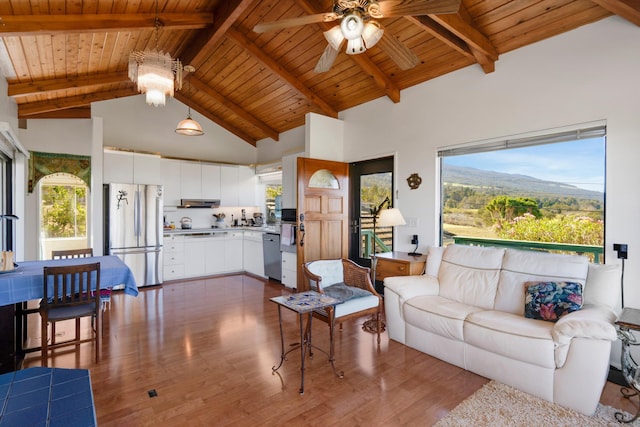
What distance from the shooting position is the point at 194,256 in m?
6.21

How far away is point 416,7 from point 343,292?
2.38m

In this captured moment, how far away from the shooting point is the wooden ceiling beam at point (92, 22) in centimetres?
296

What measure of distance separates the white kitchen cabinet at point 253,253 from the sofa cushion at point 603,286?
4816mm

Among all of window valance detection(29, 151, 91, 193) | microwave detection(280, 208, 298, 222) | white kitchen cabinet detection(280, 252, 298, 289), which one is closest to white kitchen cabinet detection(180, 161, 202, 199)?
window valance detection(29, 151, 91, 193)

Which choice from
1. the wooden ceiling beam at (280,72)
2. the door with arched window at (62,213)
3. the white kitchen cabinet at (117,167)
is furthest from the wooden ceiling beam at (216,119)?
the wooden ceiling beam at (280,72)

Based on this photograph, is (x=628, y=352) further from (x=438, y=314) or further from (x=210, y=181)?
(x=210, y=181)

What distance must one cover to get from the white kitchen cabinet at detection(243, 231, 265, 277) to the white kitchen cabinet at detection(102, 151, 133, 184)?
2.32 metres

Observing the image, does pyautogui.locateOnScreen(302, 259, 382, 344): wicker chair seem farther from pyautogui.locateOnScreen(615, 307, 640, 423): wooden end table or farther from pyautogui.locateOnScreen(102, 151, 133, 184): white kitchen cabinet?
pyautogui.locateOnScreen(102, 151, 133, 184): white kitchen cabinet

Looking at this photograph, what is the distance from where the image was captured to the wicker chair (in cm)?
299

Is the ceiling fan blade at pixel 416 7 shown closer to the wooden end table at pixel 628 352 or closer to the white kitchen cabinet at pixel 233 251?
the wooden end table at pixel 628 352

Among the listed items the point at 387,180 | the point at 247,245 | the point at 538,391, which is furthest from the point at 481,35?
the point at 247,245

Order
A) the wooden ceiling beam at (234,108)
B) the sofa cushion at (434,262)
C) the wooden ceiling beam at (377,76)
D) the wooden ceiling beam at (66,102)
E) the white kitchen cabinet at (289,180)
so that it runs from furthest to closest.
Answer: the wooden ceiling beam at (234,108)
the white kitchen cabinet at (289,180)
the wooden ceiling beam at (66,102)
the wooden ceiling beam at (377,76)
the sofa cushion at (434,262)

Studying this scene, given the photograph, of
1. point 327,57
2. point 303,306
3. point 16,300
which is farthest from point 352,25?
point 16,300

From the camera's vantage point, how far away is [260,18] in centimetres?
418
